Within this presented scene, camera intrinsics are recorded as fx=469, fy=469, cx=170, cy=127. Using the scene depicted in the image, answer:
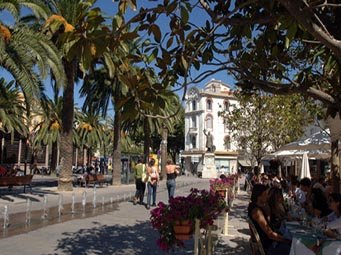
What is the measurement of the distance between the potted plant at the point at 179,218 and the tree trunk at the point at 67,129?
17.5 metres

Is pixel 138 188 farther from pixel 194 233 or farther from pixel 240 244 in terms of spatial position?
pixel 194 233

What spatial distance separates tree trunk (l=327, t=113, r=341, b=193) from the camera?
434 inches

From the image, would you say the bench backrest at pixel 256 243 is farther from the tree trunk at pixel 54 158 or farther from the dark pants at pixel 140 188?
the tree trunk at pixel 54 158

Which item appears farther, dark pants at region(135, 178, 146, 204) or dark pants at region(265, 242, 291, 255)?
dark pants at region(135, 178, 146, 204)

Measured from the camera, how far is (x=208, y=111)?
8162cm

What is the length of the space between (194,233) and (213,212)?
527 millimetres

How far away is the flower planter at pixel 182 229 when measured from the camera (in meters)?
6.03

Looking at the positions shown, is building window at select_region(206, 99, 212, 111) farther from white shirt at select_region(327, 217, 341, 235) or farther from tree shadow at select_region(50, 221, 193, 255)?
white shirt at select_region(327, 217, 341, 235)

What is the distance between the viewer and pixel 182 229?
603cm

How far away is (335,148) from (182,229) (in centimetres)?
806

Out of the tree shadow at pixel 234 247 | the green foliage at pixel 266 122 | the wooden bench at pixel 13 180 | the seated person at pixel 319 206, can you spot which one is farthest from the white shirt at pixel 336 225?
the wooden bench at pixel 13 180

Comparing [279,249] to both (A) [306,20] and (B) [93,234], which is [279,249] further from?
(B) [93,234]

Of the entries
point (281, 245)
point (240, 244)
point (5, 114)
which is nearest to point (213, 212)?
point (281, 245)

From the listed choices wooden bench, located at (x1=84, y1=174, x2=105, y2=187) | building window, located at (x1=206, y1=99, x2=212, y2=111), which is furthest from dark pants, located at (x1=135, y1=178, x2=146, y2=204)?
building window, located at (x1=206, y1=99, x2=212, y2=111)
